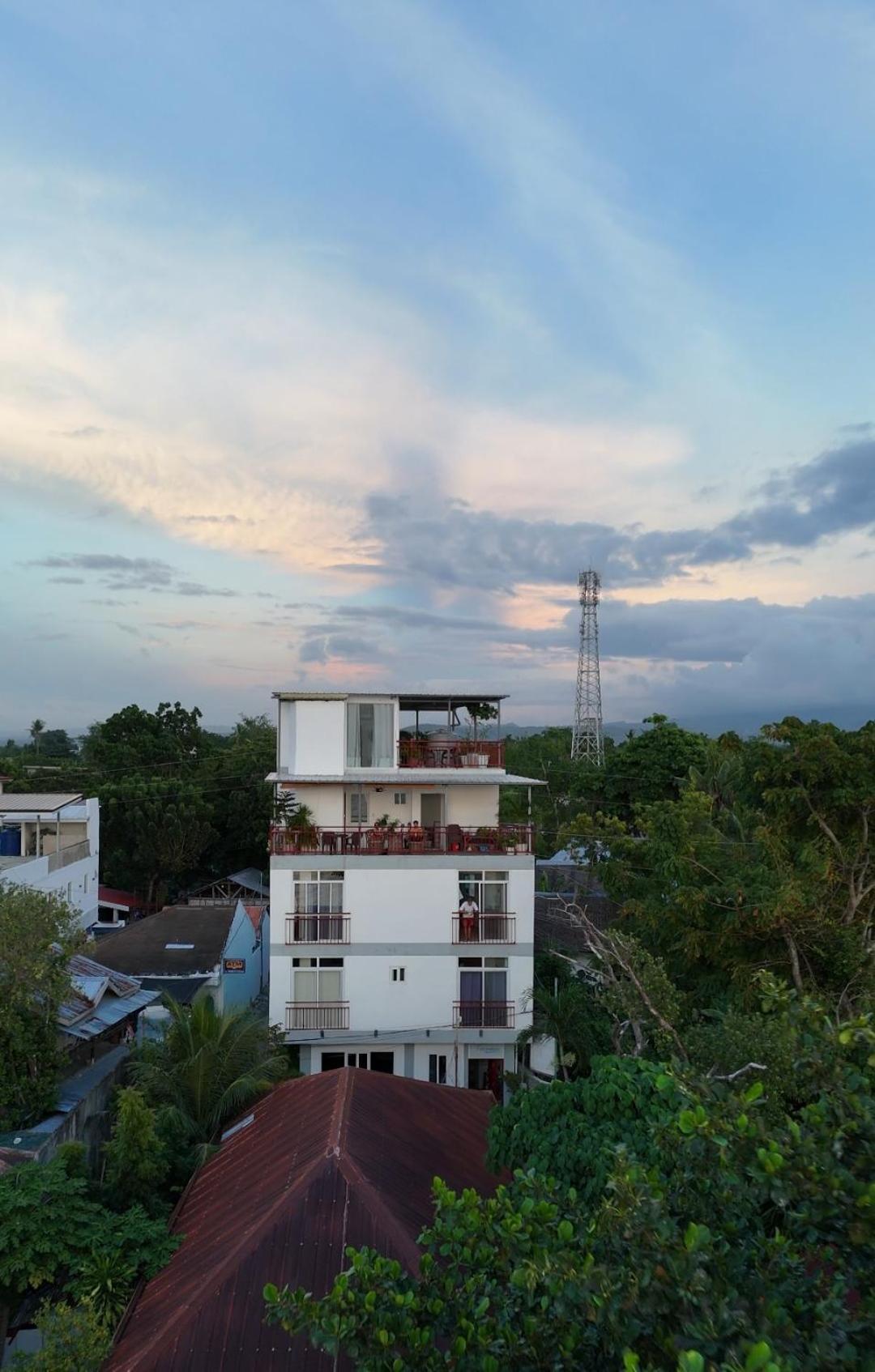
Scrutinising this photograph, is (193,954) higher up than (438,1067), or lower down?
higher up

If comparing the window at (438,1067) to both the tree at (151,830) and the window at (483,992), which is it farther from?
the tree at (151,830)

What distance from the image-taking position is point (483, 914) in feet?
58.0

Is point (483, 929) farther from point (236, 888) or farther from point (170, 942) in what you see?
point (236, 888)

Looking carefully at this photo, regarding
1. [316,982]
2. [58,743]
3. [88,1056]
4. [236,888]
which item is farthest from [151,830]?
[58,743]

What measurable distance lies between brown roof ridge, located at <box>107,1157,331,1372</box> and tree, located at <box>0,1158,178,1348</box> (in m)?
0.46

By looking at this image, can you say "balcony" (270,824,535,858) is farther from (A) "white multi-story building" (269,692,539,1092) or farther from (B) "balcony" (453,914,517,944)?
(B) "balcony" (453,914,517,944)

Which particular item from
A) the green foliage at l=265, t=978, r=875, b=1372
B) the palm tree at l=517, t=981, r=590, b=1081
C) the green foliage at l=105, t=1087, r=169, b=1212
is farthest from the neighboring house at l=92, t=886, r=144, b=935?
the green foliage at l=265, t=978, r=875, b=1372

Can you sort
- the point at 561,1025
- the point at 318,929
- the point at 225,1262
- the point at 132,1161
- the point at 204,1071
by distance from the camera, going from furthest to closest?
the point at 318,929 < the point at 561,1025 < the point at 204,1071 < the point at 132,1161 < the point at 225,1262

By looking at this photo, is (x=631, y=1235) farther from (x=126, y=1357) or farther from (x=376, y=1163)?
(x=376, y=1163)

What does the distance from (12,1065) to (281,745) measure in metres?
9.33

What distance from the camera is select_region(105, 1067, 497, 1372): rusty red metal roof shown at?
764 cm

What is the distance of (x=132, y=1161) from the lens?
1091cm

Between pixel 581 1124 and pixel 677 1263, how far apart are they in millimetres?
6253

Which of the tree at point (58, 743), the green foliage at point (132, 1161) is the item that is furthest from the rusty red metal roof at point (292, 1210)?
the tree at point (58, 743)
